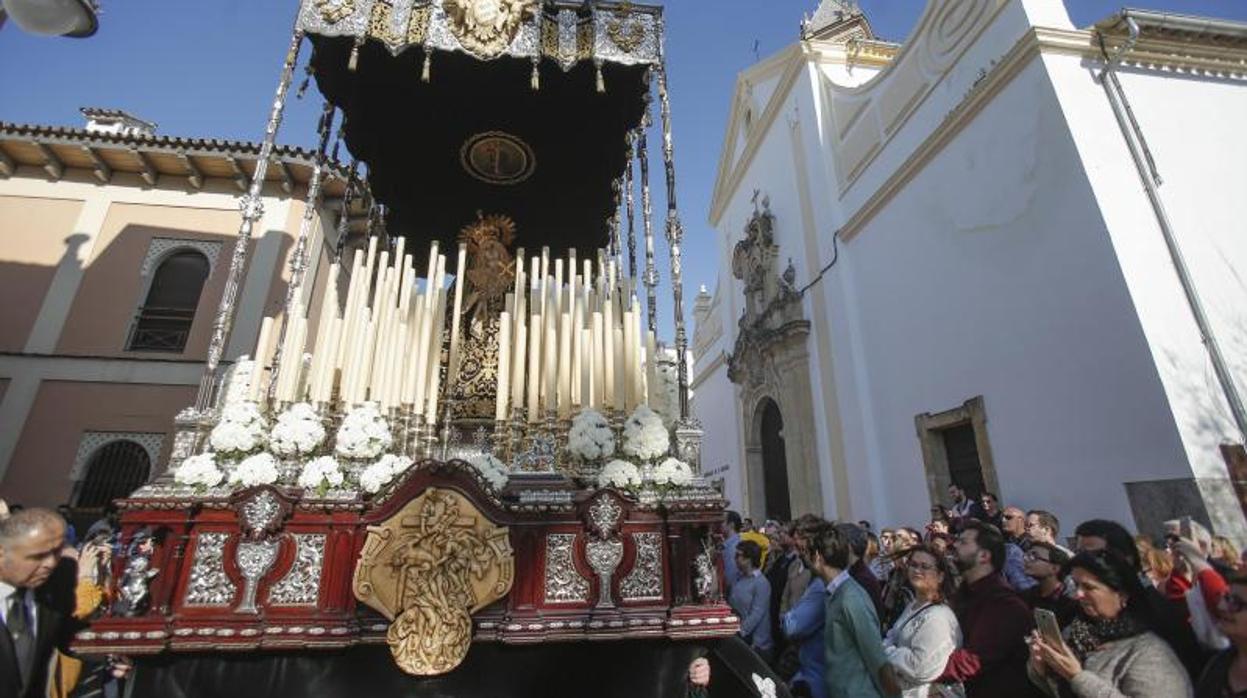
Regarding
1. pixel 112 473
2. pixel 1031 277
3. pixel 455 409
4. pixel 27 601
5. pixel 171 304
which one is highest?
pixel 171 304

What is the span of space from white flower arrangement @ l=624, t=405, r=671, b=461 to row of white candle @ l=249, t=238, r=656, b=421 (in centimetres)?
57

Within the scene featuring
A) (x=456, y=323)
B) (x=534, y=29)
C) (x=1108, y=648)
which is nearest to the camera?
(x=1108, y=648)

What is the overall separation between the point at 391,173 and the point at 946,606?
21.5 ft

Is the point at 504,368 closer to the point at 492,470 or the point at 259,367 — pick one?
the point at 492,470

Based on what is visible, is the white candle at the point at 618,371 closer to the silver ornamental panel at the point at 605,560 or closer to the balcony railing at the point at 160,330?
the silver ornamental panel at the point at 605,560

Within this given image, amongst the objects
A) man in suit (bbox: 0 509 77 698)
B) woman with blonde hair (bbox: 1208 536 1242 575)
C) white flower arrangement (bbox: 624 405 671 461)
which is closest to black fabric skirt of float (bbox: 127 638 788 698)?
man in suit (bbox: 0 509 77 698)

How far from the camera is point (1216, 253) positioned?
5809 millimetres

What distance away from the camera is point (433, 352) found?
4766mm

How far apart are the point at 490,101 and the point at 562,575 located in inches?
186

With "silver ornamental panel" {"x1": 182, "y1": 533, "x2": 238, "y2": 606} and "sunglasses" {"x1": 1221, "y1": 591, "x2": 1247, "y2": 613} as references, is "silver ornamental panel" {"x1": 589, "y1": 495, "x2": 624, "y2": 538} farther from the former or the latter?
"sunglasses" {"x1": 1221, "y1": 591, "x2": 1247, "y2": 613}

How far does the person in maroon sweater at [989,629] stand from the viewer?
97.6 inches

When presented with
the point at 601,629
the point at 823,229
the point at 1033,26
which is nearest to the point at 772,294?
the point at 823,229

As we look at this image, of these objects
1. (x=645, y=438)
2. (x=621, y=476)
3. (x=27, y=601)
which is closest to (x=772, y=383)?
(x=645, y=438)

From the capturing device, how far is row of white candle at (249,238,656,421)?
167 inches
